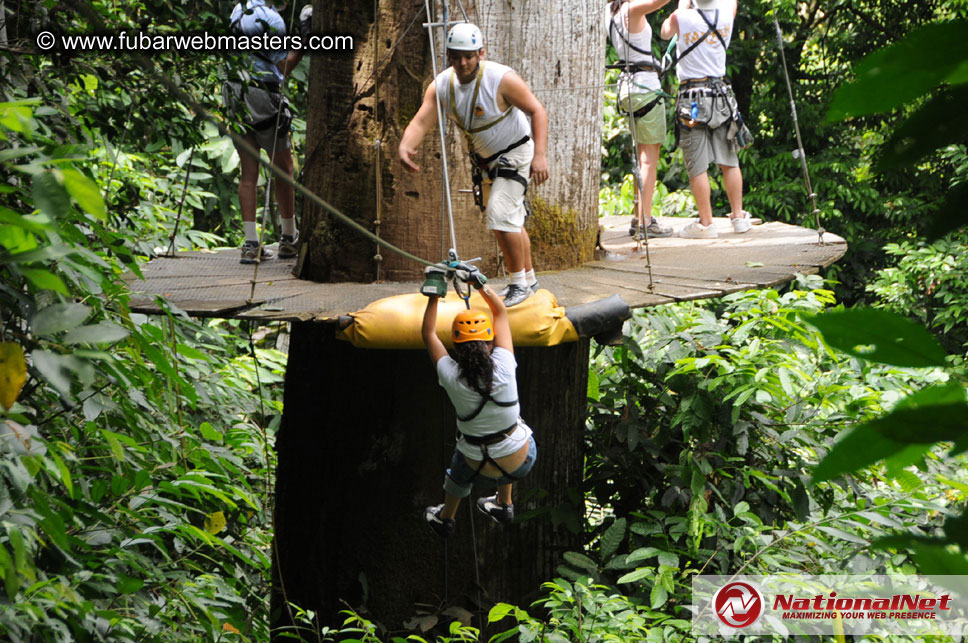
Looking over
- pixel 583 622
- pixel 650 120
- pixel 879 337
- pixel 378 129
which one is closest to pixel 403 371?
pixel 378 129

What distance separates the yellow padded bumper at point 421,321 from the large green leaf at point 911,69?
11.8 ft

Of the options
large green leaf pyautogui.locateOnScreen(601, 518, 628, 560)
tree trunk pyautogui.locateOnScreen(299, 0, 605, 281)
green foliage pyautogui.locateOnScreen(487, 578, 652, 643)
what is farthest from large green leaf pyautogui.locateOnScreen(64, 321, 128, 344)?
Answer: large green leaf pyautogui.locateOnScreen(601, 518, 628, 560)

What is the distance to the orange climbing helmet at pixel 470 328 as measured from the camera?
391cm

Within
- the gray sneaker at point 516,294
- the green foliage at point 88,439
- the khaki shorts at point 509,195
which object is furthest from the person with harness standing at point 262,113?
the gray sneaker at point 516,294

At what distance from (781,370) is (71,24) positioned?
3.83 metres

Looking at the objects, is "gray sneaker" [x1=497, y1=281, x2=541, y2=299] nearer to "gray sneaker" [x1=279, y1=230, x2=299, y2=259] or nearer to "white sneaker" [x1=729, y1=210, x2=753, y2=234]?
"gray sneaker" [x1=279, y1=230, x2=299, y2=259]

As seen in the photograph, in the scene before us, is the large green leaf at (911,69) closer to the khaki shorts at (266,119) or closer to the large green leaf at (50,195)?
the large green leaf at (50,195)

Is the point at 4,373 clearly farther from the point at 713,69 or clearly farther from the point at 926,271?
the point at 926,271

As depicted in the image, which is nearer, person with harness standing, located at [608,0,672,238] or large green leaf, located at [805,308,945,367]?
large green leaf, located at [805,308,945,367]

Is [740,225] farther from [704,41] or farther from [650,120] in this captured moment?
[704,41]

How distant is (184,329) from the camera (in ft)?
15.4

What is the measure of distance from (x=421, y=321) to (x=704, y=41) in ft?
11.2

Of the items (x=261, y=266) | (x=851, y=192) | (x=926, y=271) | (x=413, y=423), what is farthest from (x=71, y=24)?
(x=851, y=192)

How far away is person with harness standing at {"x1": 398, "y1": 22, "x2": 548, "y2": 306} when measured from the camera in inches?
171
